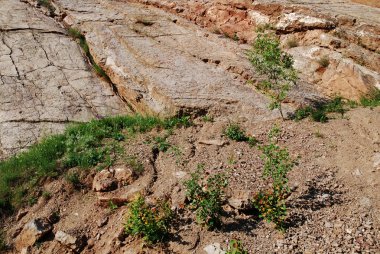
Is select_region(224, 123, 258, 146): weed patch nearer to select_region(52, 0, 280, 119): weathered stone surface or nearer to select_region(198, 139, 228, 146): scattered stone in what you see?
select_region(198, 139, 228, 146): scattered stone

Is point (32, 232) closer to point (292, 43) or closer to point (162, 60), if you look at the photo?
point (162, 60)

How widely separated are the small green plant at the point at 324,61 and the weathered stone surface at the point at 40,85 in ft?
12.8

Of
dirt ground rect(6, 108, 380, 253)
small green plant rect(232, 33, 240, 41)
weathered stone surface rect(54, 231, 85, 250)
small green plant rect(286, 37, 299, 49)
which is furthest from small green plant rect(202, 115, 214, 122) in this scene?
small green plant rect(232, 33, 240, 41)

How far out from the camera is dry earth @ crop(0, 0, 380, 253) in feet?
15.0

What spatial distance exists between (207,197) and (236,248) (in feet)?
2.65

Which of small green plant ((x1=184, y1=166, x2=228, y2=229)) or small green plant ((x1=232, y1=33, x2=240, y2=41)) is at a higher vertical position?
small green plant ((x1=232, y1=33, x2=240, y2=41))

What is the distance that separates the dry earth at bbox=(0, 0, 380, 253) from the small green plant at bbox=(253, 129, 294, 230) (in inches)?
5.2

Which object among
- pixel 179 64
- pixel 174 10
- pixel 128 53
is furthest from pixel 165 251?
pixel 174 10

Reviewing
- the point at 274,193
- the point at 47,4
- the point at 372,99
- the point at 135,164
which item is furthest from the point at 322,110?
the point at 47,4

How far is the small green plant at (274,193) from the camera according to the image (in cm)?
443

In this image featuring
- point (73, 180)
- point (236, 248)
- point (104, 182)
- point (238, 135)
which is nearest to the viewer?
point (236, 248)

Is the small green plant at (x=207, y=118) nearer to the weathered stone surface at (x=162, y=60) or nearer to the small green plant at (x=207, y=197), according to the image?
the weathered stone surface at (x=162, y=60)

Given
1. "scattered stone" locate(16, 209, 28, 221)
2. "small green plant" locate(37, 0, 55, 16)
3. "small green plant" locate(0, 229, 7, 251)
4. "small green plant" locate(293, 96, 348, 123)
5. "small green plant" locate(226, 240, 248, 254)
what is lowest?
"small green plant" locate(0, 229, 7, 251)

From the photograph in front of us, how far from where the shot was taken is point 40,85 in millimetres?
7781
